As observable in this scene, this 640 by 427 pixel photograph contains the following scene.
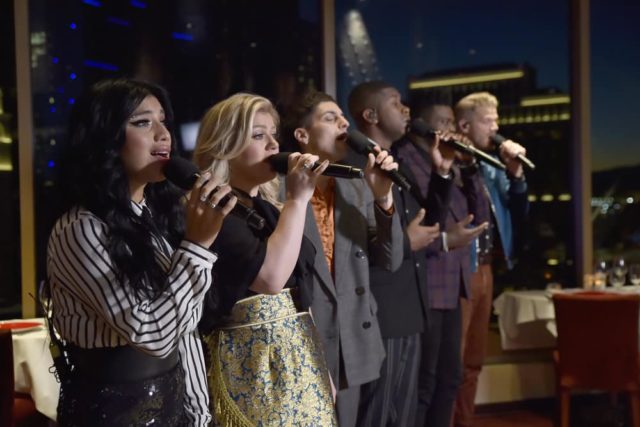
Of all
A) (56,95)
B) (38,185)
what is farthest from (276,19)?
(38,185)

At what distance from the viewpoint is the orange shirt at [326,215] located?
2.62 metres

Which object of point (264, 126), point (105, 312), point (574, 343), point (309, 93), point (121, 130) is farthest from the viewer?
point (574, 343)

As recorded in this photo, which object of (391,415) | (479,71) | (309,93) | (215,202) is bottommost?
(391,415)

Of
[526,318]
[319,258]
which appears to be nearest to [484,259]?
[526,318]

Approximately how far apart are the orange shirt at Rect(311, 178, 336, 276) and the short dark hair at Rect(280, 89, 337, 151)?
0.20m

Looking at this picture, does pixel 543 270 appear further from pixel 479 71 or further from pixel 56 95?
pixel 56 95

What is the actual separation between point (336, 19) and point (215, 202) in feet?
11.7

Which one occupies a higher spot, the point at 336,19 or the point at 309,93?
the point at 336,19

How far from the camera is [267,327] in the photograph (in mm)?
1912

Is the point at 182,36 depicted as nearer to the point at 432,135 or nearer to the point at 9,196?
the point at 9,196

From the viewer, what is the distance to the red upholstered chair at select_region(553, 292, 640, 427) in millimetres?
3838

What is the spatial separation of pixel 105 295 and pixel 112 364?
14 centimetres

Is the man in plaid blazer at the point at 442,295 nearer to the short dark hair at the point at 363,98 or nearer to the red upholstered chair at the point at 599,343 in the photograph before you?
the short dark hair at the point at 363,98

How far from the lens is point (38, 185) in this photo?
4.21 meters
